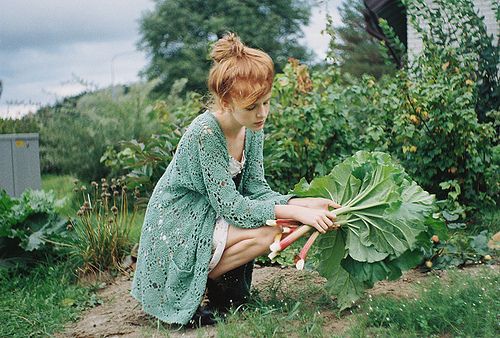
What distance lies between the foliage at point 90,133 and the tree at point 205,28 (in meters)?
22.9

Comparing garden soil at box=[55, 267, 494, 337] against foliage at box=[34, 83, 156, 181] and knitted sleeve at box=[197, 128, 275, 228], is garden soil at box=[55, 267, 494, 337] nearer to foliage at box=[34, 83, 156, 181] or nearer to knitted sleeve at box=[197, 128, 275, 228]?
knitted sleeve at box=[197, 128, 275, 228]

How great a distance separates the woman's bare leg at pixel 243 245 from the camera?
370 centimetres

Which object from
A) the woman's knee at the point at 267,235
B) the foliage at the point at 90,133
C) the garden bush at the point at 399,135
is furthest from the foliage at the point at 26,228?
the foliage at the point at 90,133

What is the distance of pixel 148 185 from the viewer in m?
6.31

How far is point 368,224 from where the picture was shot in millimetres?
3652

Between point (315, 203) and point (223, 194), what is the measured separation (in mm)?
495

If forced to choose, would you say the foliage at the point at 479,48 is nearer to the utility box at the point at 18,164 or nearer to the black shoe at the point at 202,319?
the utility box at the point at 18,164

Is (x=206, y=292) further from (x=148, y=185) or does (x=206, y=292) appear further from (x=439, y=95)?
(x=439, y=95)

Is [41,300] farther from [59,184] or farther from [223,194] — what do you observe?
[59,184]

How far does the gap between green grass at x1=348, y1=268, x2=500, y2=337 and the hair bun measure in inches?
55.5

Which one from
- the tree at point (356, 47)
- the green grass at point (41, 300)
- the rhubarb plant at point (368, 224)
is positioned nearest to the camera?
the rhubarb plant at point (368, 224)

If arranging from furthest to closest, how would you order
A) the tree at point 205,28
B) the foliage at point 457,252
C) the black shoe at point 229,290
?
the tree at point 205,28
the foliage at point 457,252
the black shoe at point 229,290

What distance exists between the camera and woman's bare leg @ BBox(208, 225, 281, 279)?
3699 mm

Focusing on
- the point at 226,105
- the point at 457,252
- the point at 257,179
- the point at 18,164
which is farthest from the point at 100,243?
the point at 457,252
